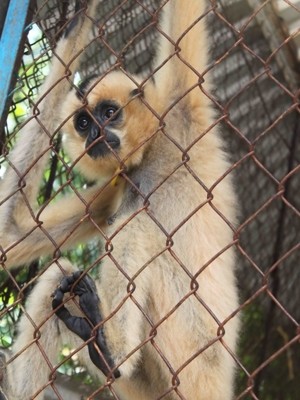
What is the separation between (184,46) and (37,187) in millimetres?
1146

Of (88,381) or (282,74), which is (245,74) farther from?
(88,381)

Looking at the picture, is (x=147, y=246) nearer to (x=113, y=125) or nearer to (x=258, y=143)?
(x=113, y=125)

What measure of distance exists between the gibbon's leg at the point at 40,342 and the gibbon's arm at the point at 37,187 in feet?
0.92

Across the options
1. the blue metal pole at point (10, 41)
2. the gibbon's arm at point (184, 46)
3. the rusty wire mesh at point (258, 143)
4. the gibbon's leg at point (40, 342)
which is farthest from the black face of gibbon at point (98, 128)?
the rusty wire mesh at point (258, 143)

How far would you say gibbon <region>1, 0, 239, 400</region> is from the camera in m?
3.72

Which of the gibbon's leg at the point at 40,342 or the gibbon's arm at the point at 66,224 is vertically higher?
the gibbon's arm at the point at 66,224

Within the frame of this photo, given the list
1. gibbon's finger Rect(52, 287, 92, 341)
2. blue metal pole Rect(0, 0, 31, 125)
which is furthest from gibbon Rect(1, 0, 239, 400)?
blue metal pole Rect(0, 0, 31, 125)

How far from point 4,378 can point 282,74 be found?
157 inches

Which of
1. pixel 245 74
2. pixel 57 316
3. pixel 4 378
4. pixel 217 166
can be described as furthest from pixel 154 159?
pixel 245 74

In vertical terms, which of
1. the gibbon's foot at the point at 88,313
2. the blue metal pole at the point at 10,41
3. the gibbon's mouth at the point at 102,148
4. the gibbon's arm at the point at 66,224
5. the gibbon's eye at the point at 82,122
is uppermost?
the blue metal pole at the point at 10,41

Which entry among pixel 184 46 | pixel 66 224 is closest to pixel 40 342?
pixel 66 224

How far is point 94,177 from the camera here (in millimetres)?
4770

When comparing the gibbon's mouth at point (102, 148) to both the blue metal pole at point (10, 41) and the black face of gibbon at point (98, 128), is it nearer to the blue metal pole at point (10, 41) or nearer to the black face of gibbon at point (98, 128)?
the black face of gibbon at point (98, 128)

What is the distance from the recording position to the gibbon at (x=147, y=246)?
372cm
